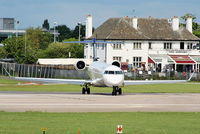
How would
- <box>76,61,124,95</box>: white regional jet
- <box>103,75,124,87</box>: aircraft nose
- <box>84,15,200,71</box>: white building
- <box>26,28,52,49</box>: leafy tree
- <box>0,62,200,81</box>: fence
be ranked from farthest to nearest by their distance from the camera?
<box>26,28,52,49</box>: leafy tree
<box>84,15,200,71</box>: white building
<box>0,62,200,81</box>: fence
<box>76,61,124,95</box>: white regional jet
<box>103,75,124,87</box>: aircraft nose

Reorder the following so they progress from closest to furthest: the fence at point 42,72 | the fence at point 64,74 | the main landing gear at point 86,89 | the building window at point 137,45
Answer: the main landing gear at point 86,89, the fence at point 42,72, the fence at point 64,74, the building window at point 137,45

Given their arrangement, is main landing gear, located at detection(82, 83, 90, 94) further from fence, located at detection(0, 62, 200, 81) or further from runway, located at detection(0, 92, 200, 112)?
fence, located at detection(0, 62, 200, 81)

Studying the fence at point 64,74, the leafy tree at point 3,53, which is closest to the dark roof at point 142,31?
the fence at point 64,74

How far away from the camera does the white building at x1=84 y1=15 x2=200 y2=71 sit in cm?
11312

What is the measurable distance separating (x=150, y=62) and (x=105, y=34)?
9.97 metres

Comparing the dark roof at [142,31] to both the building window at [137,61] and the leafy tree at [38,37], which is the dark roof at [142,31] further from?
the leafy tree at [38,37]

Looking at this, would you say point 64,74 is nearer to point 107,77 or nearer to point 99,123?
point 107,77

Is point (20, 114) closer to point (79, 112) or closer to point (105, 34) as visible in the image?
point (79, 112)

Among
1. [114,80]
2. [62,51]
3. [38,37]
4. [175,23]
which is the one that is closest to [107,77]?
[114,80]

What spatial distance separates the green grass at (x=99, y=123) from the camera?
25.9 metres

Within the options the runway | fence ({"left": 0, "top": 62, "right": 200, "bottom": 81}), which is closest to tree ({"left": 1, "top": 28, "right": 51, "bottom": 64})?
fence ({"left": 0, "top": 62, "right": 200, "bottom": 81})

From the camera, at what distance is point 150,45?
377ft

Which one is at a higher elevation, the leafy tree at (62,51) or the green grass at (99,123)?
the leafy tree at (62,51)

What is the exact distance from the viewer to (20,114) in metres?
33.1
